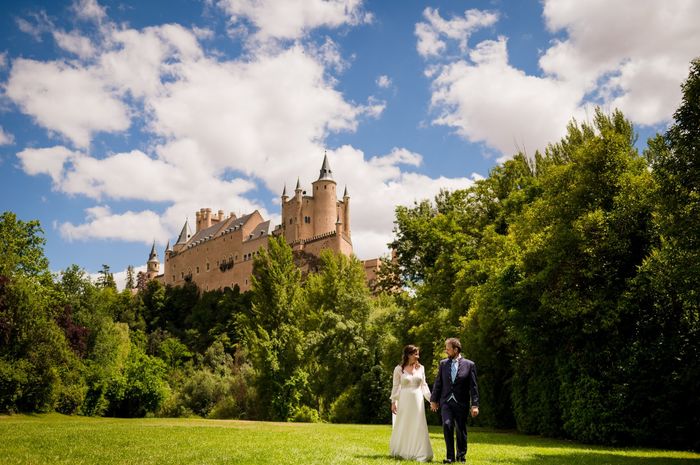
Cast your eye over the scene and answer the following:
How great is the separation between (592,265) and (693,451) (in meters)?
5.44

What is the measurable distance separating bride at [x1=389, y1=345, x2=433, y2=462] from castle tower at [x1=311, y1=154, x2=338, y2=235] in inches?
3349

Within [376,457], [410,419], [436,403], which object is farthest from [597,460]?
[376,457]

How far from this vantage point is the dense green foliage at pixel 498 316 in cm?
1625

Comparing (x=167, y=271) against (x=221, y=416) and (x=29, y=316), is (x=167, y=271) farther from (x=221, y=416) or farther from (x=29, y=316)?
(x=29, y=316)

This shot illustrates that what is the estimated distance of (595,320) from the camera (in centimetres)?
1722

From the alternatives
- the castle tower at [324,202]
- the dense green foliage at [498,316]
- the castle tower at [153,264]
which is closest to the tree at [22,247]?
the dense green foliage at [498,316]

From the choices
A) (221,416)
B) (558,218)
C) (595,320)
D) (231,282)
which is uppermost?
(231,282)

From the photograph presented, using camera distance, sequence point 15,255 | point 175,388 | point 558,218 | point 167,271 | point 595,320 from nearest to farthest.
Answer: point 595,320, point 558,218, point 15,255, point 175,388, point 167,271

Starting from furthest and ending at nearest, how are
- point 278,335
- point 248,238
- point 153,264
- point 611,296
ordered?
point 153,264 → point 248,238 → point 278,335 → point 611,296

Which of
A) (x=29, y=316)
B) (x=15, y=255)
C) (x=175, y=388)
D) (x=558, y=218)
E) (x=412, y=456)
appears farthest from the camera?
A: (x=175, y=388)

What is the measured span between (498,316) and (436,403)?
1230cm

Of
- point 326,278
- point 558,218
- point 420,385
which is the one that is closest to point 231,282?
point 326,278

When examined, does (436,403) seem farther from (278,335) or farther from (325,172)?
(325,172)

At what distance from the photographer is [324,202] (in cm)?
9794
